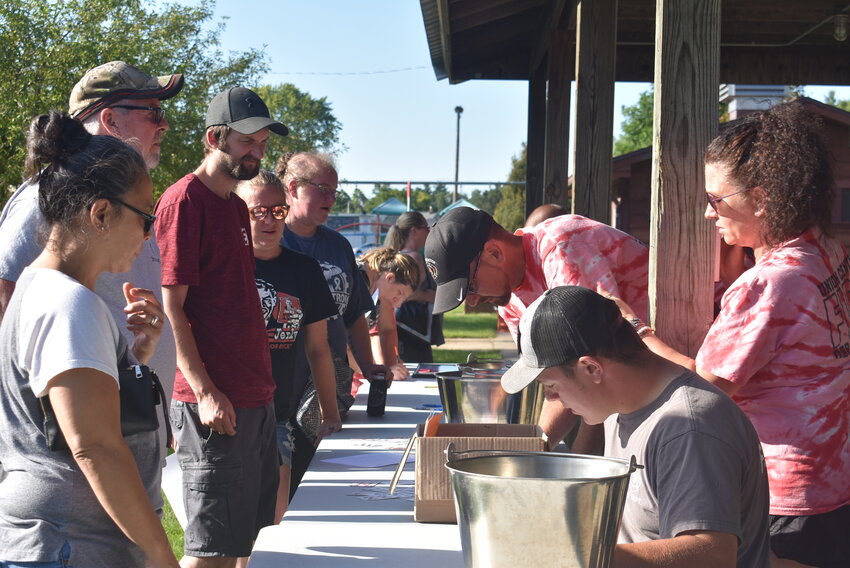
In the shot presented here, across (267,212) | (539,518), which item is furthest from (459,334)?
(539,518)

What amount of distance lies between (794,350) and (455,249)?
106 cm

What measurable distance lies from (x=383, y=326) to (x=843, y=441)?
312 centimetres

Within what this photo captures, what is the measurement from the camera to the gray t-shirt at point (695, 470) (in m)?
1.46

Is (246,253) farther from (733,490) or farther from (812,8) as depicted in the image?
(812,8)

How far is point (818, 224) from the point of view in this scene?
2.02 meters

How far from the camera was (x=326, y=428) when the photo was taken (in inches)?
127

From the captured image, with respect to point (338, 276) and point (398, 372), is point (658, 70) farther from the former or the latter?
point (398, 372)

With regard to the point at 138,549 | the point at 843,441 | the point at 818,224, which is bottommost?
the point at 138,549

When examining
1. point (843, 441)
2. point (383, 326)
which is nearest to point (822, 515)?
point (843, 441)

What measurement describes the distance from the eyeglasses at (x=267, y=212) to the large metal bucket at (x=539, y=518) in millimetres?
1987

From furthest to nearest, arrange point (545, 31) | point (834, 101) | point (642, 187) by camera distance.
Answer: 1. point (834, 101)
2. point (642, 187)
3. point (545, 31)

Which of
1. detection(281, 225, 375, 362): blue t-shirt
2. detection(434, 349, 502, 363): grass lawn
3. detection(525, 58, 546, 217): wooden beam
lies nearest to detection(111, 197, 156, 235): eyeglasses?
detection(281, 225, 375, 362): blue t-shirt

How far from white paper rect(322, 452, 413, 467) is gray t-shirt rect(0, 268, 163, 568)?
1301mm

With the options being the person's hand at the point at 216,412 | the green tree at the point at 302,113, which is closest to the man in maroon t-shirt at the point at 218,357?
the person's hand at the point at 216,412
